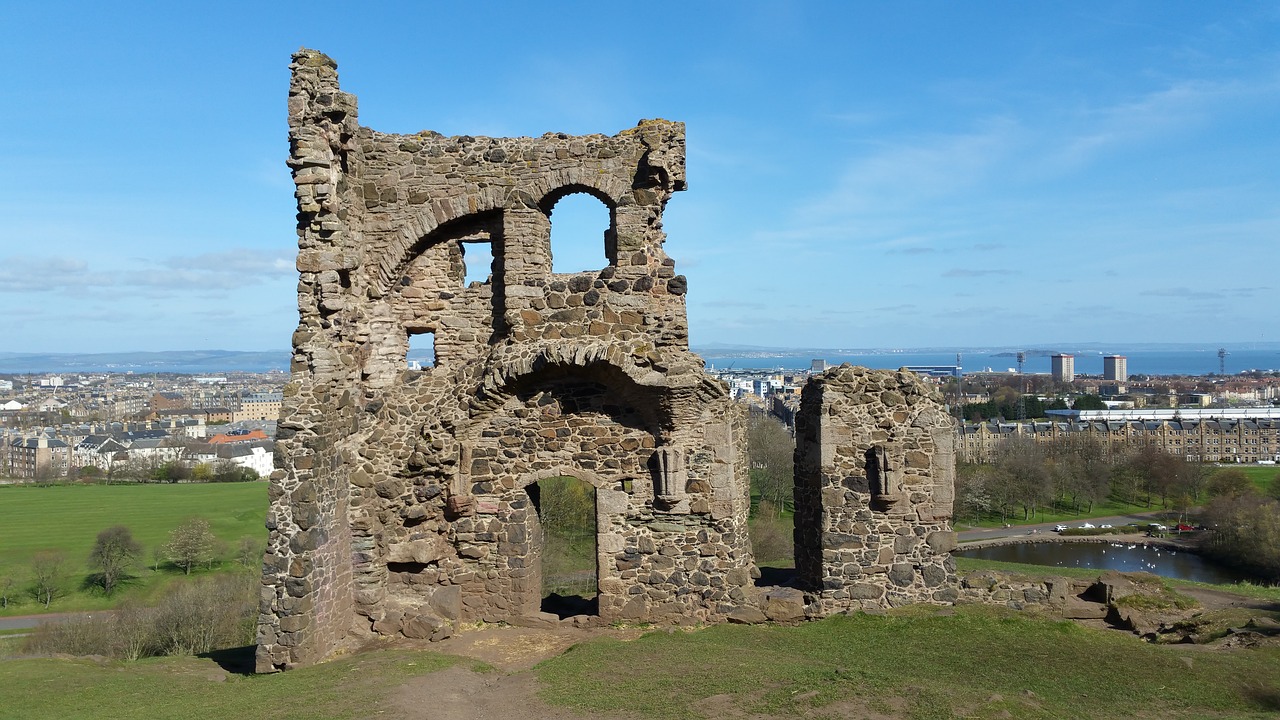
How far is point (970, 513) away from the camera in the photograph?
62812 mm

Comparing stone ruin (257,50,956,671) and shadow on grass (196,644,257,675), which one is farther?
stone ruin (257,50,956,671)

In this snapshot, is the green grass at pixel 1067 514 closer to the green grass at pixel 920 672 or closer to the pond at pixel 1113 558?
the pond at pixel 1113 558

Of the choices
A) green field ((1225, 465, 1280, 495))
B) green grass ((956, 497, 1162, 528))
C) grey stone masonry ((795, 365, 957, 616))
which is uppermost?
grey stone masonry ((795, 365, 957, 616))

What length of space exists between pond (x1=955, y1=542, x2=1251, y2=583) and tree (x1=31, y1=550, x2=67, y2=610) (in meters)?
47.6

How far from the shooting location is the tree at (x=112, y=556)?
41594 millimetres

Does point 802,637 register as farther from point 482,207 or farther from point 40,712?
point 40,712

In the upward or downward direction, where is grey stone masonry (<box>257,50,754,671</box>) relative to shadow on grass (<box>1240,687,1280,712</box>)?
upward

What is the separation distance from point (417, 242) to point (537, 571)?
5.33m

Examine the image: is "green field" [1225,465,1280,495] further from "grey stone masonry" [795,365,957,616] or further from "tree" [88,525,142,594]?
"tree" [88,525,142,594]

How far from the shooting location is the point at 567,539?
37188 millimetres

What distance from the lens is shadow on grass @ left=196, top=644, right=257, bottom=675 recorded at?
35.6 feet

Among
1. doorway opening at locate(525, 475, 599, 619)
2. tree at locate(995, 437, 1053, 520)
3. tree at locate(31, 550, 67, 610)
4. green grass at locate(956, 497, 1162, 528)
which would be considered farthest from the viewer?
tree at locate(995, 437, 1053, 520)

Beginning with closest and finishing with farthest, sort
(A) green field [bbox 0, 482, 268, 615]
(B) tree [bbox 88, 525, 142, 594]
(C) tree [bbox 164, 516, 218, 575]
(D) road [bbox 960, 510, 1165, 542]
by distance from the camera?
(B) tree [bbox 88, 525, 142, 594]
(A) green field [bbox 0, 482, 268, 615]
(C) tree [bbox 164, 516, 218, 575]
(D) road [bbox 960, 510, 1165, 542]

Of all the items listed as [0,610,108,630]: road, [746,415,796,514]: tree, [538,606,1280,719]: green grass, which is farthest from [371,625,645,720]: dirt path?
[746,415,796,514]: tree
